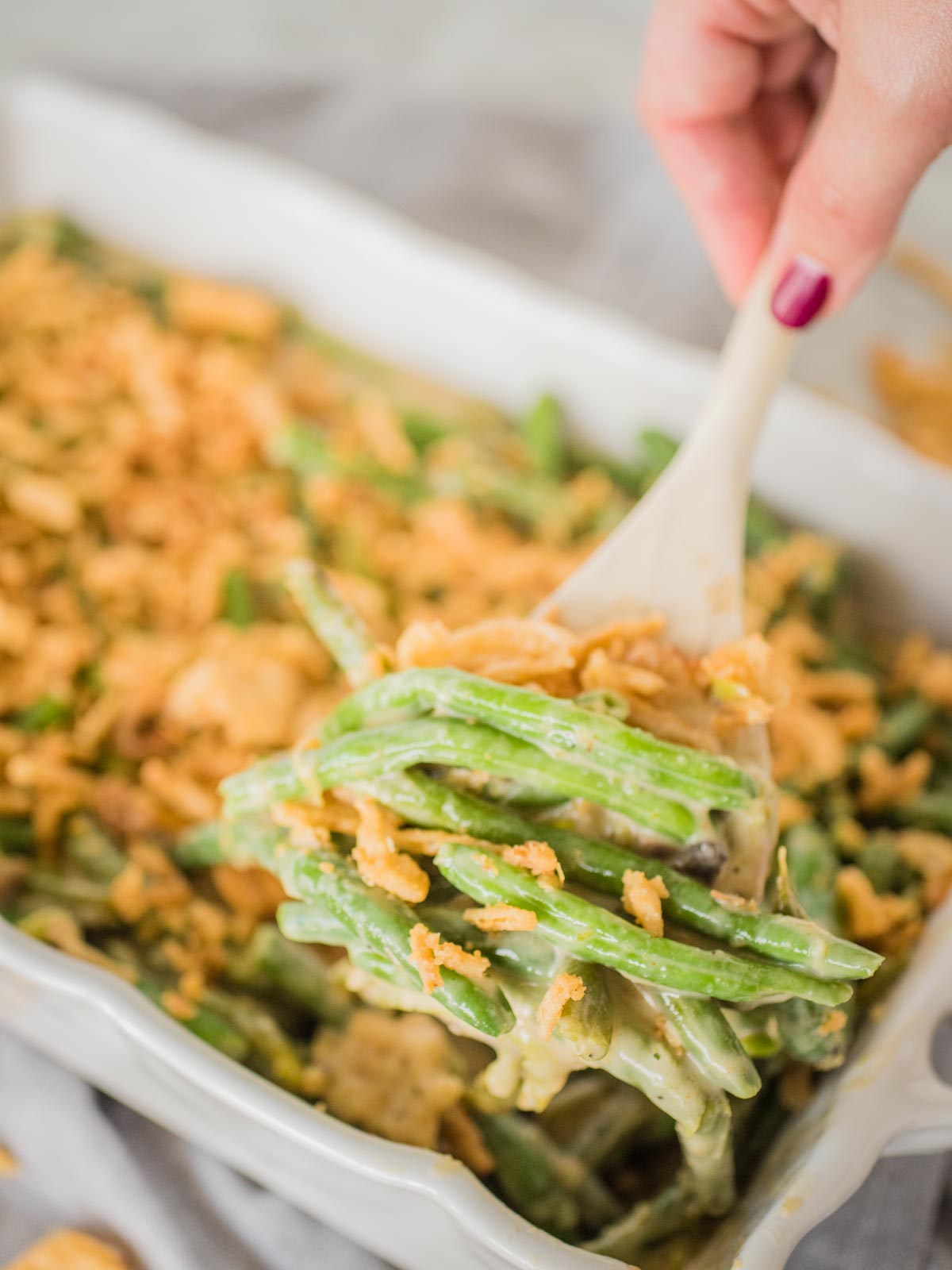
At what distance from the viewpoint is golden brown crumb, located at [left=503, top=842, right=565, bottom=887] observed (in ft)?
4.75

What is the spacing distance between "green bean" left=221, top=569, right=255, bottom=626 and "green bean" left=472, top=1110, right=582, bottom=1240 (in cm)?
115

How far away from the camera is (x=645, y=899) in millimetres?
1443

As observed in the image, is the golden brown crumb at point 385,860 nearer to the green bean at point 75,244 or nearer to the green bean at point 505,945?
the green bean at point 505,945

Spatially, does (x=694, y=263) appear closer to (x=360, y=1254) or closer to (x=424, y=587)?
(x=424, y=587)

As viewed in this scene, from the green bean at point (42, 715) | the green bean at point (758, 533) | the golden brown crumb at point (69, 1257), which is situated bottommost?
the golden brown crumb at point (69, 1257)

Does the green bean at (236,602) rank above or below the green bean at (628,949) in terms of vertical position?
below

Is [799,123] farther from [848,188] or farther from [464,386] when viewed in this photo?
[464,386]

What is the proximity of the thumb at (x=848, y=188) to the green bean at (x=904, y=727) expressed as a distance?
0.86 m

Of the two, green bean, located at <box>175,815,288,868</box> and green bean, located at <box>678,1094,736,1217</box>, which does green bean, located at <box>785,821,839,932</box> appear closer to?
green bean, located at <box>678,1094,736,1217</box>

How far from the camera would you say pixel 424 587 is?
100 inches

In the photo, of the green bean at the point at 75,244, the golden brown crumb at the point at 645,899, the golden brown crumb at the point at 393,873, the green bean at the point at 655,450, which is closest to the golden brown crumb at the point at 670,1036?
the golden brown crumb at the point at 645,899

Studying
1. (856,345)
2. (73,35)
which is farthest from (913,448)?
(73,35)

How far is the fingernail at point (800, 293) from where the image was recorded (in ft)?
6.00

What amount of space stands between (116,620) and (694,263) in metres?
2.07
